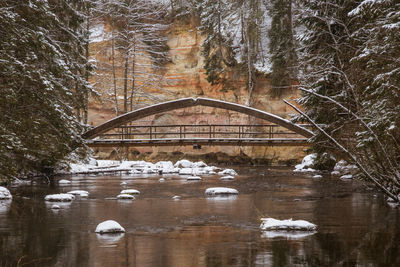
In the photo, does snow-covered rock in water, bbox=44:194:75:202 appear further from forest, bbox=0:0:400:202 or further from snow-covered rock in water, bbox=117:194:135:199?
snow-covered rock in water, bbox=117:194:135:199

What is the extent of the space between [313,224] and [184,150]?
24.9 meters

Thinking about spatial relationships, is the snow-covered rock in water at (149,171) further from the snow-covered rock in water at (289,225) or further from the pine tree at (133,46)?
the snow-covered rock in water at (289,225)

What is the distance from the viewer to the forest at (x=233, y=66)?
1012 cm

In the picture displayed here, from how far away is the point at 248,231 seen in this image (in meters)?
8.62

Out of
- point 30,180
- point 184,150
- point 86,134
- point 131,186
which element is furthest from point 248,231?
point 184,150

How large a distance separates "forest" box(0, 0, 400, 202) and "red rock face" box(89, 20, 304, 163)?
736 mm

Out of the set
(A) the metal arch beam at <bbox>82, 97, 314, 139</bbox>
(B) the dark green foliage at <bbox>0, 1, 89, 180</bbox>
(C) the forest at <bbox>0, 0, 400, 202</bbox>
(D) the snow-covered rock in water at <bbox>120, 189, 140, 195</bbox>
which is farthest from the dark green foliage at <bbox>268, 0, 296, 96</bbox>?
(D) the snow-covered rock in water at <bbox>120, 189, 140, 195</bbox>

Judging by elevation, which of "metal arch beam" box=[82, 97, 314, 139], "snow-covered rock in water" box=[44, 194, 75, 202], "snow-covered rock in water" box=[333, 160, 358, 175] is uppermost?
"metal arch beam" box=[82, 97, 314, 139]

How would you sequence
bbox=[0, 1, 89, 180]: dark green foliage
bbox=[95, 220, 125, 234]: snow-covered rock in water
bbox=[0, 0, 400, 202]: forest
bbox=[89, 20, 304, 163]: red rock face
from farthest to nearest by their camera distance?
bbox=[89, 20, 304, 163]: red rock face → bbox=[0, 1, 89, 180]: dark green foliage → bbox=[0, 0, 400, 202]: forest → bbox=[95, 220, 125, 234]: snow-covered rock in water

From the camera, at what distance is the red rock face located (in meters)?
32.8

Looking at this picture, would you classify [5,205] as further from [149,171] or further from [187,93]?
[187,93]

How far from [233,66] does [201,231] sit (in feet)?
84.3

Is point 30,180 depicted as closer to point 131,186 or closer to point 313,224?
point 131,186

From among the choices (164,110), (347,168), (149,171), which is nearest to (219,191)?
(347,168)
